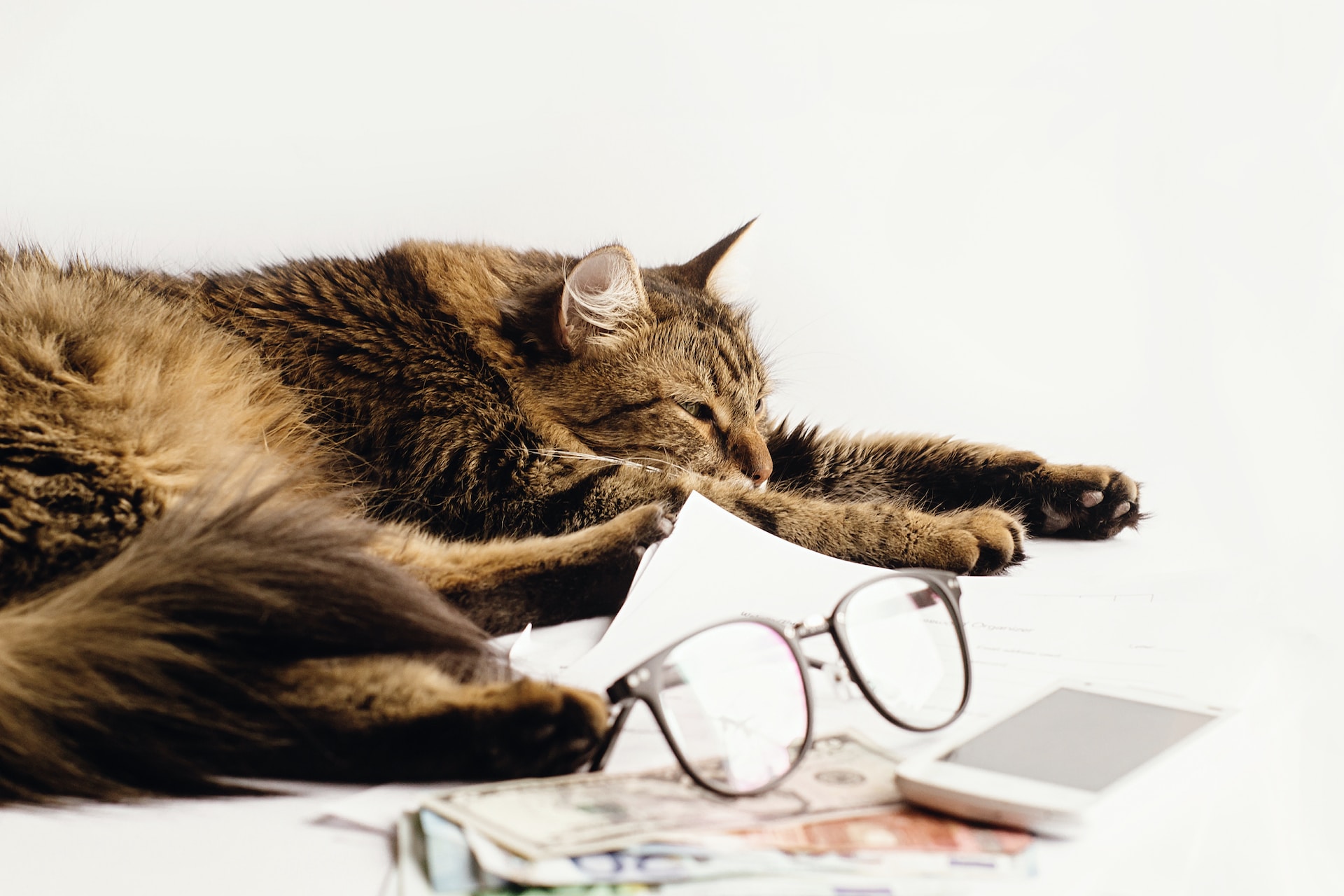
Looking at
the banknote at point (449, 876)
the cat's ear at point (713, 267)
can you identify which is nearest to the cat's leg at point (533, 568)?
the banknote at point (449, 876)

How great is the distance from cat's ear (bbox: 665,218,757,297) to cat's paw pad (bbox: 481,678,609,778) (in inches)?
47.5

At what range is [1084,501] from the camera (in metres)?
1.65

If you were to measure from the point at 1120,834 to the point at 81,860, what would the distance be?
31.8 inches

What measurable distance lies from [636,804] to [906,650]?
36cm

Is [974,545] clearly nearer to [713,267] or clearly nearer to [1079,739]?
[1079,739]

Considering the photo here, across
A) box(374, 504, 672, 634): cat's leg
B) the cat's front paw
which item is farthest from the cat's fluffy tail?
the cat's front paw

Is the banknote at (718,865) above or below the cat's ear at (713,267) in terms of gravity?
below

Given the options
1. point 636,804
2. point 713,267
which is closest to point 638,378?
point 713,267

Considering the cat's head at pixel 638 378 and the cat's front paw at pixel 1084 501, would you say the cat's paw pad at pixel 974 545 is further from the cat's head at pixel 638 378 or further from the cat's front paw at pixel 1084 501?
the cat's head at pixel 638 378

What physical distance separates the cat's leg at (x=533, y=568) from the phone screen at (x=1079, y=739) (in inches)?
22.9

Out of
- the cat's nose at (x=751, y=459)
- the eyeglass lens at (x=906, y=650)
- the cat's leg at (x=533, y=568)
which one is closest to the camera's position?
the eyeglass lens at (x=906, y=650)

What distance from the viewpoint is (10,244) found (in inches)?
55.9

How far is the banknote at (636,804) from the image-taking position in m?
0.65

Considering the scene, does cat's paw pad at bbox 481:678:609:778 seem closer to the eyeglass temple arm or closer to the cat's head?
the eyeglass temple arm
